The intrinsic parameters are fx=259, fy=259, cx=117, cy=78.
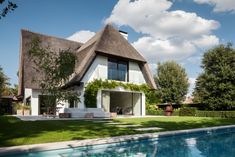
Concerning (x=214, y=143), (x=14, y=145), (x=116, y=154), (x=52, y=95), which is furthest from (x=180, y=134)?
(x=52, y=95)

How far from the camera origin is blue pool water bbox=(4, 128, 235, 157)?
308 inches

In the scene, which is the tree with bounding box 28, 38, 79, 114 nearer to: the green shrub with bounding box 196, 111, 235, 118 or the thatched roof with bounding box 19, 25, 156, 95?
the thatched roof with bounding box 19, 25, 156, 95

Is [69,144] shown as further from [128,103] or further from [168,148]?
[128,103]

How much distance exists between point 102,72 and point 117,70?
190 centimetres

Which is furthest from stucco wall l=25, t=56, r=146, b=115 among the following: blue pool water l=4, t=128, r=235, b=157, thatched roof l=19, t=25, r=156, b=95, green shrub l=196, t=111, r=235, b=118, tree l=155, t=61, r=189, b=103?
tree l=155, t=61, r=189, b=103

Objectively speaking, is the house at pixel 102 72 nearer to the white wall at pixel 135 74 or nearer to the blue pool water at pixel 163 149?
the white wall at pixel 135 74

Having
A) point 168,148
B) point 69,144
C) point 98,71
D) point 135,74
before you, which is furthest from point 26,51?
point 168,148

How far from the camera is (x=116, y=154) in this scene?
7.98 metres

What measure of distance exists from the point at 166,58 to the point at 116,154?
43.3 meters

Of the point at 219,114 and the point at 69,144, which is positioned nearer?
the point at 69,144

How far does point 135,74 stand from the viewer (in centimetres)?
2622

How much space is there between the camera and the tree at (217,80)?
97.1 ft

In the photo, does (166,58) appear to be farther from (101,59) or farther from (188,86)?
(101,59)

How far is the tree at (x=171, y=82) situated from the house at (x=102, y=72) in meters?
17.7
